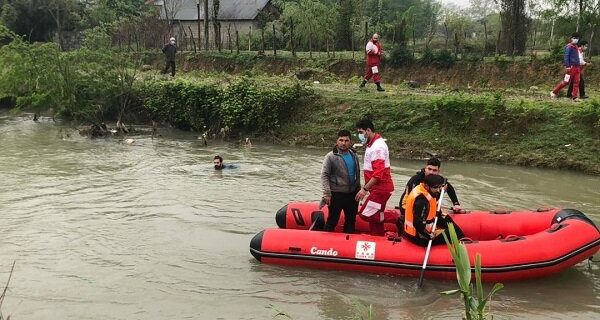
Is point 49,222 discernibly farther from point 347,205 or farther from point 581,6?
point 581,6

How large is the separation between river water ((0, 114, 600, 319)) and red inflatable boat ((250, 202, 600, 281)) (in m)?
0.17

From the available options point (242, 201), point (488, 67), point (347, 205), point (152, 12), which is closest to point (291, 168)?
point (242, 201)

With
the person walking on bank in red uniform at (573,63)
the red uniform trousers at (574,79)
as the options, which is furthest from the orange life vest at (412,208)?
the red uniform trousers at (574,79)

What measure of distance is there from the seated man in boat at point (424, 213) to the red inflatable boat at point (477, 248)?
14 centimetres

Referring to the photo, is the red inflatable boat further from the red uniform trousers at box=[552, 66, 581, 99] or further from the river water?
the red uniform trousers at box=[552, 66, 581, 99]

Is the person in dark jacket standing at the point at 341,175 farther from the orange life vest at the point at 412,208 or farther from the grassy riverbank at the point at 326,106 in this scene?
the grassy riverbank at the point at 326,106

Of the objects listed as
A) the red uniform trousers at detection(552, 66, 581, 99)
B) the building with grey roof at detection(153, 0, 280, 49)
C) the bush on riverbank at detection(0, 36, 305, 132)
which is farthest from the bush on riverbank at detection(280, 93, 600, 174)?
the building with grey roof at detection(153, 0, 280, 49)

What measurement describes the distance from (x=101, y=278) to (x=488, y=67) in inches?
630

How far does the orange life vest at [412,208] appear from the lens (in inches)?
268

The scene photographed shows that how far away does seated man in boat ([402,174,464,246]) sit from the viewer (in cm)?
674

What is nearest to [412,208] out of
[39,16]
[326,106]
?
[326,106]

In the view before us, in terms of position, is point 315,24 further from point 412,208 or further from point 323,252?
point 412,208

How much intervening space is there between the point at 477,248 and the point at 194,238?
4.04 metres

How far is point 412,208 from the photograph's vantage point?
22.8ft
